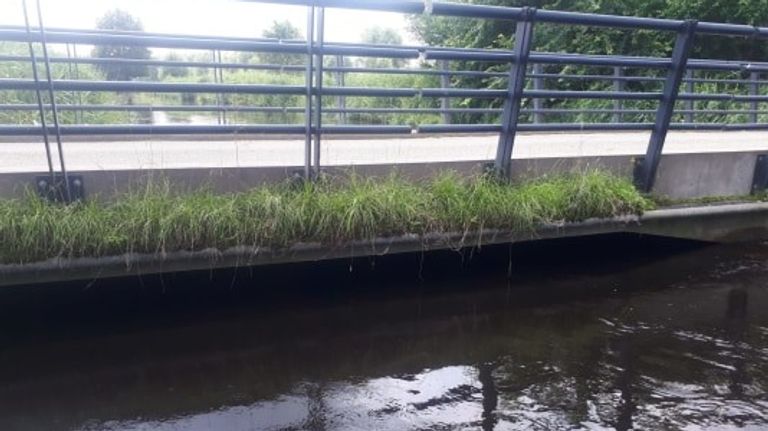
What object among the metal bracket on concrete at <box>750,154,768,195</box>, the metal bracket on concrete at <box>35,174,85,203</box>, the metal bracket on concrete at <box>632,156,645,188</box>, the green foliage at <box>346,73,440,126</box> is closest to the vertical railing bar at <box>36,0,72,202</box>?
the metal bracket on concrete at <box>35,174,85,203</box>

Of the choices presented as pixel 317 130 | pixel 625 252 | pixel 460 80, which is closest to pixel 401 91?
pixel 317 130

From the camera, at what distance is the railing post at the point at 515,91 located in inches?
189

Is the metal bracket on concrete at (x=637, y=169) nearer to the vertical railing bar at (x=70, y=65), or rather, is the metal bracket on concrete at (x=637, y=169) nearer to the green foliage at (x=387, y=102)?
the vertical railing bar at (x=70, y=65)

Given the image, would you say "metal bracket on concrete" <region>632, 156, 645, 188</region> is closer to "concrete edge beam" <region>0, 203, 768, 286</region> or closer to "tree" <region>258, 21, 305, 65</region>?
"concrete edge beam" <region>0, 203, 768, 286</region>

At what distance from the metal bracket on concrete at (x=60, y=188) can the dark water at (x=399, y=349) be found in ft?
2.06

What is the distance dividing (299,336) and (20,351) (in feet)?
5.49

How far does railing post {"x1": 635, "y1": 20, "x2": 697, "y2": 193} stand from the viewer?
537cm

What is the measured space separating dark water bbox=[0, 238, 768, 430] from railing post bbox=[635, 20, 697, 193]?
844 mm

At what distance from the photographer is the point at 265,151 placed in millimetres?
6293

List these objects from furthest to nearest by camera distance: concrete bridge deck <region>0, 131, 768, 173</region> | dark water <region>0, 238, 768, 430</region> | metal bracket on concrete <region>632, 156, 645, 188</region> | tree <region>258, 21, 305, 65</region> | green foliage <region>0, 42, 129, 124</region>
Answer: tree <region>258, 21, 305, 65</region>
green foliage <region>0, 42, 129, 124</region>
metal bracket on concrete <region>632, 156, 645, 188</region>
concrete bridge deck <region>0, 131, 768, 173</region>
dark water <region>0, 238, 768, 430</region>

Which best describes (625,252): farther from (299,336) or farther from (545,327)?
(299,336)

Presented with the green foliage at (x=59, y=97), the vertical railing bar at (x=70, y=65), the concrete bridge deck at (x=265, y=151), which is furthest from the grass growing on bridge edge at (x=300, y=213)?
the green foliage at (x=59, y=97)

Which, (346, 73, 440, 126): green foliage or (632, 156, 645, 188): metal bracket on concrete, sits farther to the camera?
(346, 73, 440, 126): green foliage

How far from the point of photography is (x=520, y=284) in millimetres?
5223
